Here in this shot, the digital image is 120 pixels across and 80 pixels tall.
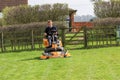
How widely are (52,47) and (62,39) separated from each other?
210 inches

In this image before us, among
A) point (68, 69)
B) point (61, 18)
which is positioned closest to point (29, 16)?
point (61, 18)

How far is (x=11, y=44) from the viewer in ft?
77.9

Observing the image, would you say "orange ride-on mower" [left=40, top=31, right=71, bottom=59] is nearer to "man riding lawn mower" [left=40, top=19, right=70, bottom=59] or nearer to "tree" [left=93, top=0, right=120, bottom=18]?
"man riding lawn mower" [left=40, top=19, right=70, bottom=59]

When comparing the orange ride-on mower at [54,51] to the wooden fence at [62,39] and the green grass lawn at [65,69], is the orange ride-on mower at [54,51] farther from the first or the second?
the wooden fence at [62,39]

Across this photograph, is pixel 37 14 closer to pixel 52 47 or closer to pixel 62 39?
pixel 62 39

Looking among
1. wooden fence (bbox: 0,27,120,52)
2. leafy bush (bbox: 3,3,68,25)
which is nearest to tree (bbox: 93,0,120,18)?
leafy bush (bbox: 3,3,68,25)

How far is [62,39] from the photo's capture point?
946 inches

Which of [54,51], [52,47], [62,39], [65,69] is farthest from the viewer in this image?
[62,39]

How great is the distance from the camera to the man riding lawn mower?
18484 millimetres

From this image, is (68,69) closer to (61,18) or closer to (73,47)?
(73,47)

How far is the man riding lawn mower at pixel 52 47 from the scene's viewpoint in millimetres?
18484

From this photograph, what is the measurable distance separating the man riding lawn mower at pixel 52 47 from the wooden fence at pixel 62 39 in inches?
196

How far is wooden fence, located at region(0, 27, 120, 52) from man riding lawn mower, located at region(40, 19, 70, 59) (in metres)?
4.97

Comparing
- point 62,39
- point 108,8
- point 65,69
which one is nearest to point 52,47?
point 65,69
